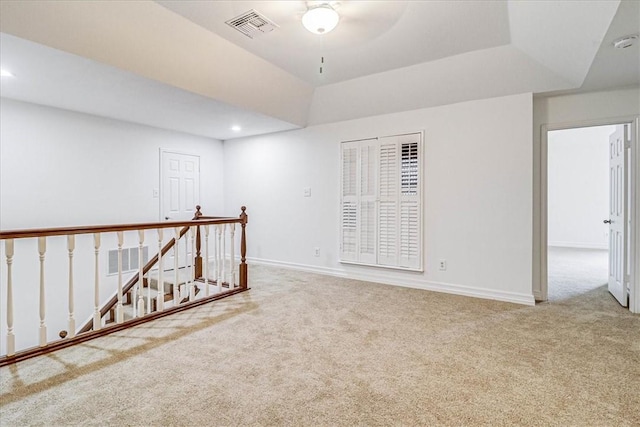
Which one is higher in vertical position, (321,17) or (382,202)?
(321,17)

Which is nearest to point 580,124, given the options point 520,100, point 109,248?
point 520,100

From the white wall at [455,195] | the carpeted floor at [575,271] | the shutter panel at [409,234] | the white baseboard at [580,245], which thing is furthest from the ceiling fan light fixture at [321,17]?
the white baseboard at [580,245]

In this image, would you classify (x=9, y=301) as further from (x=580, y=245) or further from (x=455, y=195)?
(x=580, y=245)

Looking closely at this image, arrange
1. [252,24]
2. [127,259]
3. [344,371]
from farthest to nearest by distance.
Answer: [127,259] → [252,24] → [344,371]

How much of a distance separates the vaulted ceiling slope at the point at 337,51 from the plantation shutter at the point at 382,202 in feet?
1.88

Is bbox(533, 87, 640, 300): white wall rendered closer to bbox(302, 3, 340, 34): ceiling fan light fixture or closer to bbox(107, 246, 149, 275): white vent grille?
bbox(302, 3, 340, 34): ceiling fan light fixture

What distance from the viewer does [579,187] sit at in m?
7.77

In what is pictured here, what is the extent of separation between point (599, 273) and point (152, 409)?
6.29m

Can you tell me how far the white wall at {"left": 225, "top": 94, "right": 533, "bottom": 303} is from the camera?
137 inches

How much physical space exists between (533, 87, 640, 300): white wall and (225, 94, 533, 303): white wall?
11.9 inches

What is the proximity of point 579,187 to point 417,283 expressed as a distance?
6577mm

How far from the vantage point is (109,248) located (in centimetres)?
439

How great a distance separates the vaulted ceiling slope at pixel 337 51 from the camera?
7.63ft

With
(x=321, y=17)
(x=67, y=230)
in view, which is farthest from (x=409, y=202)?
(x=67, y=230)
